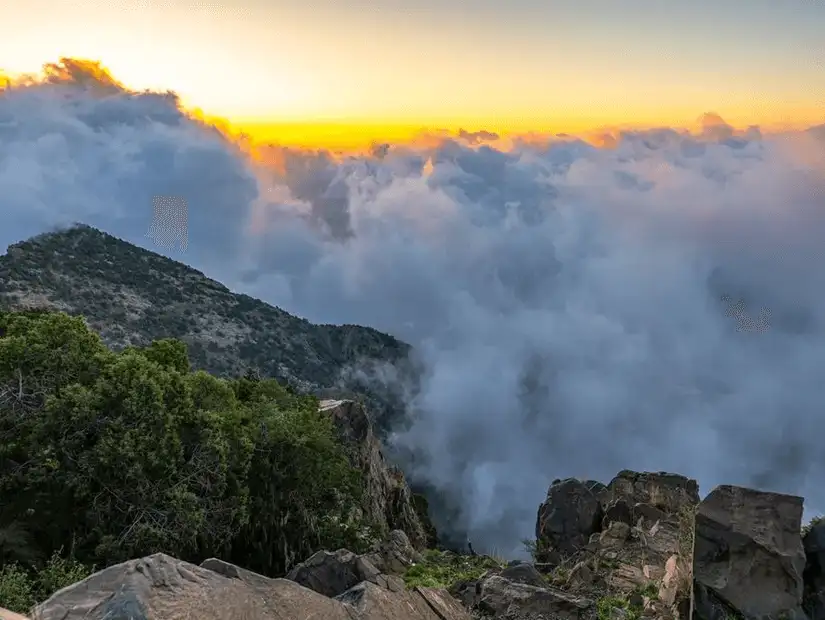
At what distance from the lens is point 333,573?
54.1 feet

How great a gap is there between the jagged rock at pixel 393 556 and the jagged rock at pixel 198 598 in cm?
1037

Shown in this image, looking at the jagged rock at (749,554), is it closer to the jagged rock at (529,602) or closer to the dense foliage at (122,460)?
the jagged rock at (529,602)

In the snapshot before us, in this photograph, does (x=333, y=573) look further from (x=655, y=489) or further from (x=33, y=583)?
(x=655, y=489)

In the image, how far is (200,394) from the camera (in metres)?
23.6

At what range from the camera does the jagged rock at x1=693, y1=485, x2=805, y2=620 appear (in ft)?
42.3

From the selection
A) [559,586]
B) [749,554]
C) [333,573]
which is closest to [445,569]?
[559,586]

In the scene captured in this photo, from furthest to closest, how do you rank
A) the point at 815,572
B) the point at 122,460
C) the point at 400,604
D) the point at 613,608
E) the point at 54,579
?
the point at 122,460
the point at 613,608
the point at 54,579
the point at 815,572
the point at 400,604

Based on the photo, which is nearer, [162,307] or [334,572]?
[334,572]

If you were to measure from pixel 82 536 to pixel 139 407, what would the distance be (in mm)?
3873

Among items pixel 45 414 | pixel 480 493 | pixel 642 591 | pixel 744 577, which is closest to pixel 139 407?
pixel 45 414

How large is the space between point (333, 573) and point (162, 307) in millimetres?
69663

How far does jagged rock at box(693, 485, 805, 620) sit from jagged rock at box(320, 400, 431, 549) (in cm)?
2081

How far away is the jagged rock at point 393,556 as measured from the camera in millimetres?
23125

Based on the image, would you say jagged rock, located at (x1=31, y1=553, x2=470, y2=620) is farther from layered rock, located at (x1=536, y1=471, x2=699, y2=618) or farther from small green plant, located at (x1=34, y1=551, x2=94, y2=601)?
layered rock, located at (x1=536, y1=471, x2=699, y2=618)
